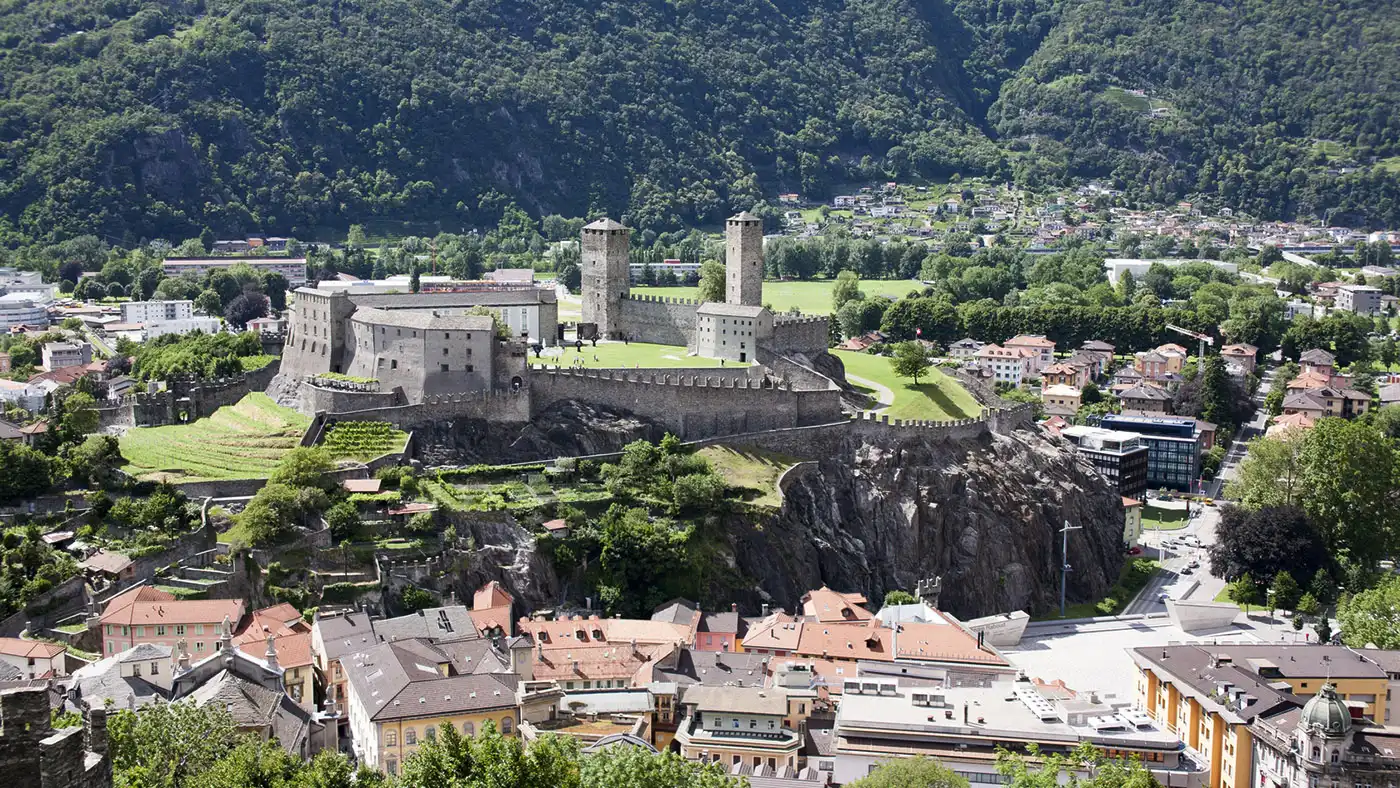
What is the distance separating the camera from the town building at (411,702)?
45.4 meters

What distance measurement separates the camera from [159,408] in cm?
7594

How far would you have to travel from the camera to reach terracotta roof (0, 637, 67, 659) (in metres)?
49.9

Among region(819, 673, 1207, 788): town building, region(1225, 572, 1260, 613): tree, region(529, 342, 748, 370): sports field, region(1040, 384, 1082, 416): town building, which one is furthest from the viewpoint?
region(1040, 384, 1082, 416): town building

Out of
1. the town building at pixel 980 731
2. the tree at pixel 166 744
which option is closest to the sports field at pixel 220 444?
the tree at pixel 166 744

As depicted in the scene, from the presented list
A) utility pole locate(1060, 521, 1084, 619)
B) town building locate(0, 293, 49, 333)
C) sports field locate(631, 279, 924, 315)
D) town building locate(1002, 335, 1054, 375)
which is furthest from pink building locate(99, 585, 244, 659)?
town building locate(1002, 335, 1054, 375)

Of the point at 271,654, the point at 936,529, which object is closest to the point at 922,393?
the point at 936,529

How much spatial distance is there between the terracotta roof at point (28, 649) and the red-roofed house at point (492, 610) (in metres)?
14.4

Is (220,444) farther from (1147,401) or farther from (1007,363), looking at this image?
(1007,363)

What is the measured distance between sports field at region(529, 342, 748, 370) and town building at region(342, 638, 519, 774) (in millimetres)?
30481

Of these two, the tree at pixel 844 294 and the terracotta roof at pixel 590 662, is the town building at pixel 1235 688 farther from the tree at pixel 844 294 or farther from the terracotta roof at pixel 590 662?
the tree at pixel 844 294

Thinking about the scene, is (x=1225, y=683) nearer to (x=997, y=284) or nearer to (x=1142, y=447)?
(x=1142, y=447)

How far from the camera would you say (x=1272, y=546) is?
260ft

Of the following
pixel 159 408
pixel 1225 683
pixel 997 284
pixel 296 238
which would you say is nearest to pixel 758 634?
pixel 1225 683

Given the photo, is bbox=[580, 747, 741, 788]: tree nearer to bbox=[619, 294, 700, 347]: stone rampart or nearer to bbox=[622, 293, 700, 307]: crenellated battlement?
bbox=[619, 294, 700, 347]: stone rampart
